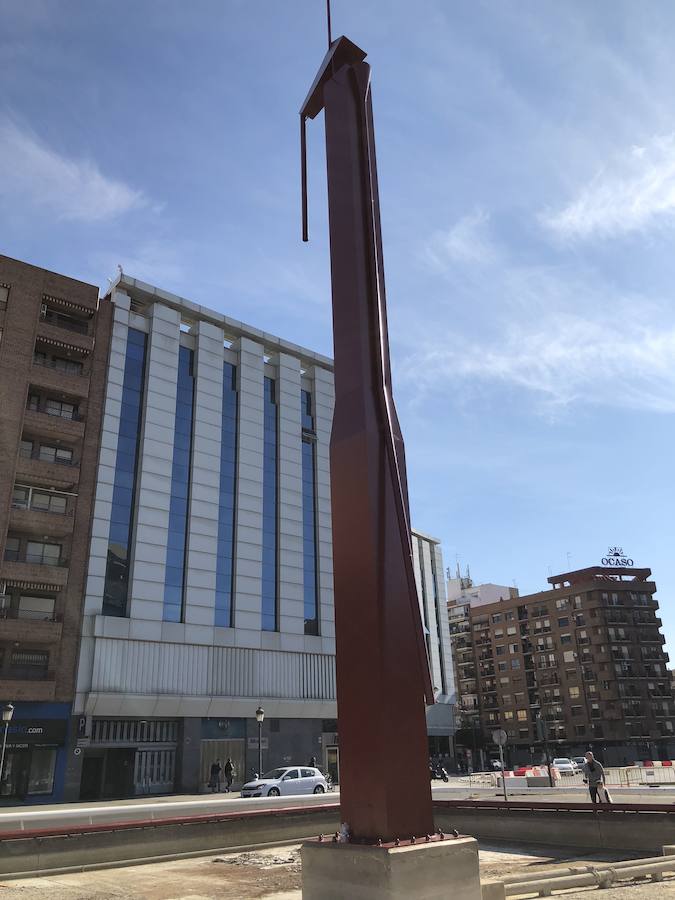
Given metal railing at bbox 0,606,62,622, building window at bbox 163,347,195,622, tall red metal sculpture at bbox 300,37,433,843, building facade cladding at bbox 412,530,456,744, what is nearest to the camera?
tall red metal sculpture at bbox 300,37,433,843

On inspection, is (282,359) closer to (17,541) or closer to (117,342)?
(117,342)

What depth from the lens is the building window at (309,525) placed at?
47.7 metres

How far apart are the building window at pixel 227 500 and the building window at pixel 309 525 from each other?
5786 millimetres

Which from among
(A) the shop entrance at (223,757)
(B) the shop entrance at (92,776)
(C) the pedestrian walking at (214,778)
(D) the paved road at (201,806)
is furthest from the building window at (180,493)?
(D) the paved road at (201,806)

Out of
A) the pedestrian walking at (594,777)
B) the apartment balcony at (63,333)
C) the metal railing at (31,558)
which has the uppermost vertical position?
the apartment balcony at (63,333)

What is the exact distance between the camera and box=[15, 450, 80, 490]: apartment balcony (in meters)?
38.5

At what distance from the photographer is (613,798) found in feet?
87.2

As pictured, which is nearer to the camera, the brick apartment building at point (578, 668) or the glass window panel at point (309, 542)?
the glass window panel at point (309, 542)

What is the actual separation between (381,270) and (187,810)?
18.5 metres

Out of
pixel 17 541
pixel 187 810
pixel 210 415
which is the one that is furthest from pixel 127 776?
pixel 210 415

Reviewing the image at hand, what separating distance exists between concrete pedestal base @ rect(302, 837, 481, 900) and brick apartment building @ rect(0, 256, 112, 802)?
3174 cm

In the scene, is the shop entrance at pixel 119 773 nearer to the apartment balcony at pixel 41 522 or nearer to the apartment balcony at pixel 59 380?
the apartment balcony at pixel 41 522

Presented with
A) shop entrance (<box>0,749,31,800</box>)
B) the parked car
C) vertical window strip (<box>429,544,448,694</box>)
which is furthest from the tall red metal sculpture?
vertical window strip (<box>429,544,448,694</box>)

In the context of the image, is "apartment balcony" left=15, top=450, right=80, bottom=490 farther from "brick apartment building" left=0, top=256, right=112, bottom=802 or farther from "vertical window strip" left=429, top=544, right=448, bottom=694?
"vertical window strip" left=429, top=544, right=448, bottom=694
